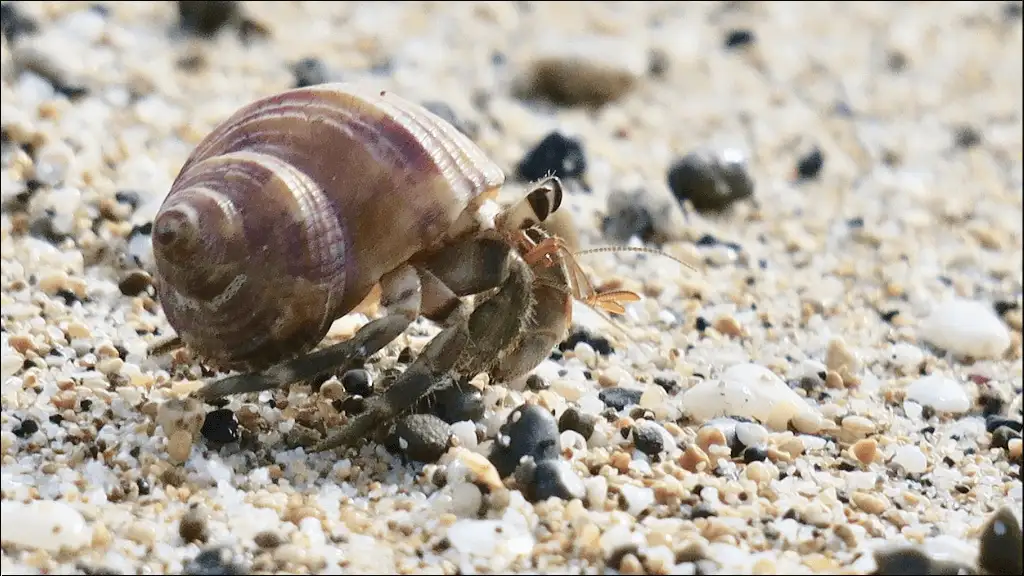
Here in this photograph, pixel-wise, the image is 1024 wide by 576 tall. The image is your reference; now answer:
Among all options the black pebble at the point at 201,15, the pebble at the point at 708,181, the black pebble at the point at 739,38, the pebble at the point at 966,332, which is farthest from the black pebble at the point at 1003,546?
the black pebble at the point at 739,38

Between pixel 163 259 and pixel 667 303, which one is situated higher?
pixel 667 303

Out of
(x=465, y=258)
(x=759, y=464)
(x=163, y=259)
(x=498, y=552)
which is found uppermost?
(x=465, y=258)

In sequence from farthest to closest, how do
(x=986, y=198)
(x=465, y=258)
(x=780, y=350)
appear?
(x=986, y=198) < (x=780, y=350) < (x=465, y=258)

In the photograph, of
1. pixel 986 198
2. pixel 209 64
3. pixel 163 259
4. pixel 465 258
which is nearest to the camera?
pixel 163 259

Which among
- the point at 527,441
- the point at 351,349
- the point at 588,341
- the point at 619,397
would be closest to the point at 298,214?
the point at 351,349

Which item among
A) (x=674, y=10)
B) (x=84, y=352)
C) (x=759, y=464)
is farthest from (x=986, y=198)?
(x=84, y=352)

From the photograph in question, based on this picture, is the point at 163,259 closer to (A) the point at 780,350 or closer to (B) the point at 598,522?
(B) the point at 598,522

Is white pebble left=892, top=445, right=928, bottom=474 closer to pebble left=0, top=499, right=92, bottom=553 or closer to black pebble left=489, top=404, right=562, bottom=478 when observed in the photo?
black pebble left=489, top=404, right=562, bottom=478
